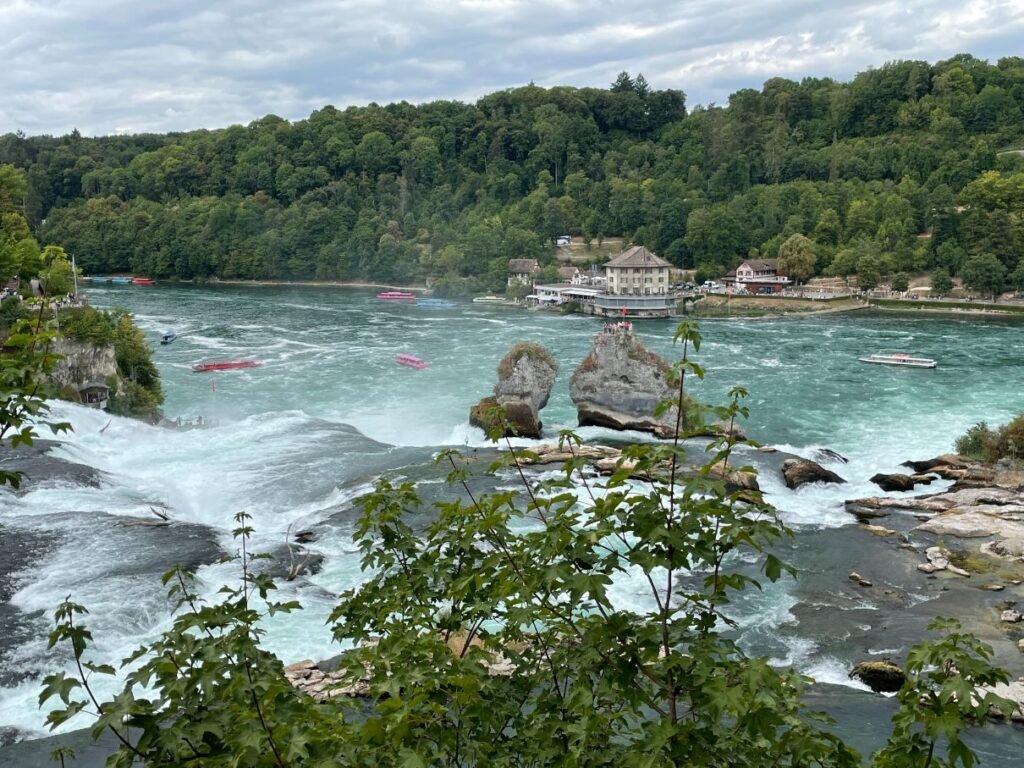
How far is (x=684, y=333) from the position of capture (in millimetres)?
3645

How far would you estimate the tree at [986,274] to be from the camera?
177 feet

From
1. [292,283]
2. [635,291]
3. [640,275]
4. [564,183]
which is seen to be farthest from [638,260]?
[292,283]

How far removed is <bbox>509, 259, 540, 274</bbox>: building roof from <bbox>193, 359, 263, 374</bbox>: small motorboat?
1299 inches

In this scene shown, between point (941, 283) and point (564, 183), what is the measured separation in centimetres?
3963

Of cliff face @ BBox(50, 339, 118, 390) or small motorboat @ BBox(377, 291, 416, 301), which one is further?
small motorboat @ BBox(377, 291, 416, 301)

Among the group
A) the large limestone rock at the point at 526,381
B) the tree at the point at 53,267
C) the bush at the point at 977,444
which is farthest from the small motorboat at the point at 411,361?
the tree at the point at 53,267

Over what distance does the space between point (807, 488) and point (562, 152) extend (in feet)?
241

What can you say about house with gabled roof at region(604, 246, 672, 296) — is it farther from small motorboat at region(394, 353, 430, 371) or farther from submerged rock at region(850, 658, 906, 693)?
submerged rock at region(850, 658, 906, 693)

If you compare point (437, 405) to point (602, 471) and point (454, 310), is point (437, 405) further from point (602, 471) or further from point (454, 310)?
point (454, 310)

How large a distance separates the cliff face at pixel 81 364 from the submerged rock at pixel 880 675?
23.4 metres

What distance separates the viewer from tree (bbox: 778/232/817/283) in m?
61.2

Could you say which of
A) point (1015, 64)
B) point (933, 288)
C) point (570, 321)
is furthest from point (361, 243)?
point (1015, 64)

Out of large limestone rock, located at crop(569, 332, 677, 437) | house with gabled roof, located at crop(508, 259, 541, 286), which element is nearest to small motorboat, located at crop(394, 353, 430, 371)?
large limestone rock, located at crop(569, 332, 677, 437)

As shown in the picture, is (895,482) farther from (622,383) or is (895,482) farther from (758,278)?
(758,278)
